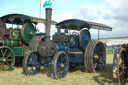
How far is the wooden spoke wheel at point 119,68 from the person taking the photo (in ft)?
15.3

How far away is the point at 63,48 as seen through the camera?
7.40 m

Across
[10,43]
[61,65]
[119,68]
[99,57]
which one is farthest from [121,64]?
[10,43]

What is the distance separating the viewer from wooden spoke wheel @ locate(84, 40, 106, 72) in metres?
7.54

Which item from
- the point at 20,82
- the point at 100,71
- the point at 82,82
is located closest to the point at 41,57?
the point at 20,82

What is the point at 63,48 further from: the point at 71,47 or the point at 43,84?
the point at 43,84

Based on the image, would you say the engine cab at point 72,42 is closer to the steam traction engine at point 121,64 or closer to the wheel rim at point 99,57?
the wheel rim at point 99,57

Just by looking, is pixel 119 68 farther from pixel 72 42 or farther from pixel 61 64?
pixel 72 42

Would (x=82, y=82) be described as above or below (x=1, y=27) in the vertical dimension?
below

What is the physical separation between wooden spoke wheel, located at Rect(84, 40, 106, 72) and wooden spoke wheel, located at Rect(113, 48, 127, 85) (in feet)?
6.39

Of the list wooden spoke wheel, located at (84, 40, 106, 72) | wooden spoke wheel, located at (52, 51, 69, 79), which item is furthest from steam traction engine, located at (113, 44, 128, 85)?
wooden spoke wheel, located at (52, 51, 69, 79)

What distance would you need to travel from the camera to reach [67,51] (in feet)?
24.7

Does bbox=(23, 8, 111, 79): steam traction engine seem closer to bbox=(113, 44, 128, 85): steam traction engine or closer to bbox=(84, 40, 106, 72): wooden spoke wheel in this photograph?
bbox=(84, 40, 106, 72): wooden spoke wheel

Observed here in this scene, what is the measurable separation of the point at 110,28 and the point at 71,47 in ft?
9.95

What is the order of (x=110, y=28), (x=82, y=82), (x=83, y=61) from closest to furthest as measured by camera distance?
(x=82, y=82), (x=83, y=61), (x=110, y=28)
